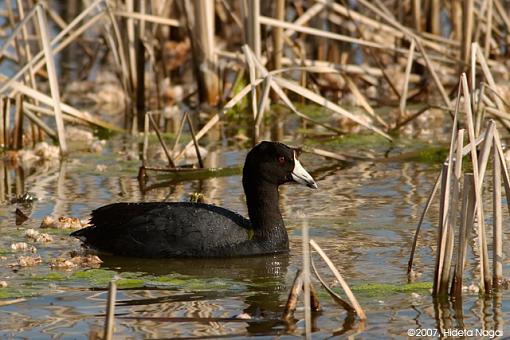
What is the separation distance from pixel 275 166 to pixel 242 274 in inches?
35.2

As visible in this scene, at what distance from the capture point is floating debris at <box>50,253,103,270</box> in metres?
6.55

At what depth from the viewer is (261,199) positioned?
7.22 meters

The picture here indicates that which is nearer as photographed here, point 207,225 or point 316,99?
point 207,225

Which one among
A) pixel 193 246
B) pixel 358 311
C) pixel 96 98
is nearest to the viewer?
pixel 358 311

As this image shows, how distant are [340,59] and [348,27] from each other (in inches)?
14.3

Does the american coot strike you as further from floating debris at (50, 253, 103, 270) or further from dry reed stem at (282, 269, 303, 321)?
dry reed stem at (282, 269, 303, 321)

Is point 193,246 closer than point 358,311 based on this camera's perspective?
No

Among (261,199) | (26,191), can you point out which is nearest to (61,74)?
(26,191)

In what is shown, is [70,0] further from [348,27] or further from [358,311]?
[358,311]

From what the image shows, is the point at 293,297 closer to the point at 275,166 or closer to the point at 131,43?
the point at 275,166

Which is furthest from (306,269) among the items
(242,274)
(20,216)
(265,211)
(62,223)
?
(20,216)

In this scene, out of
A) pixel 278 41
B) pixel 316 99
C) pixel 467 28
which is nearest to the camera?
pixel 316 99

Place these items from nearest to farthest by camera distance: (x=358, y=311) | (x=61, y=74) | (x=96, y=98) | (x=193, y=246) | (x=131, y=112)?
(x=358, y=311) < (x=193, y=246) < (x=131, y=112) < (x=96, y=98) < (x=61, y=74)

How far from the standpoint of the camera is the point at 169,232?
6.95 meters
